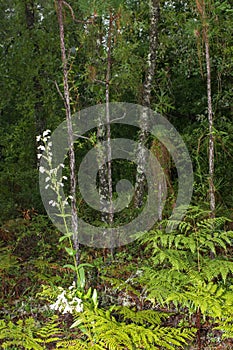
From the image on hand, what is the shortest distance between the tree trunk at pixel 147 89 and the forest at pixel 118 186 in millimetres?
22

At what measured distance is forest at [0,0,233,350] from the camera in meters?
3.44

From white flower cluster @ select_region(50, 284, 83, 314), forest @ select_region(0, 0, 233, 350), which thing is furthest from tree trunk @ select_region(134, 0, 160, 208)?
white flower cluster @ select_region(50, 284, 83, 314)

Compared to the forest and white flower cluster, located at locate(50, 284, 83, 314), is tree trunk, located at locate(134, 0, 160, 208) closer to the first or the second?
the forest

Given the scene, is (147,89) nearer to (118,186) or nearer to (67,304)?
(118,186)

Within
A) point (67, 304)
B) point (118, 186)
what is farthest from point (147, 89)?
point (67, 304)

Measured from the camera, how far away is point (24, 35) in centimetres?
873

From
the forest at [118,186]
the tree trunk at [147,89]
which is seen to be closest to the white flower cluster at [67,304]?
the forest at [118,186]

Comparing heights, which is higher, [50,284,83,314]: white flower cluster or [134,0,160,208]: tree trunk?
[134,0,160,208]: tree trunk

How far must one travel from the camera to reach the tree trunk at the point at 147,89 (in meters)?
6.38

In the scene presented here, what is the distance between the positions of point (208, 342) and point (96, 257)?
237 centimetres

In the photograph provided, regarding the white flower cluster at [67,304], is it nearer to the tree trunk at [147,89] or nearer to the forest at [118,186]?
the forest at [118,186]

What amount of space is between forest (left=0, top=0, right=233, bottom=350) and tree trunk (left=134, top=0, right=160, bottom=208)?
22 mm

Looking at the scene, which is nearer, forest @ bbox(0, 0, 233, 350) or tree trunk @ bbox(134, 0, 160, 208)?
forest @ bbox(0, 0, 233, 350)

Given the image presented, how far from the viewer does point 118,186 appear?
328 inches
